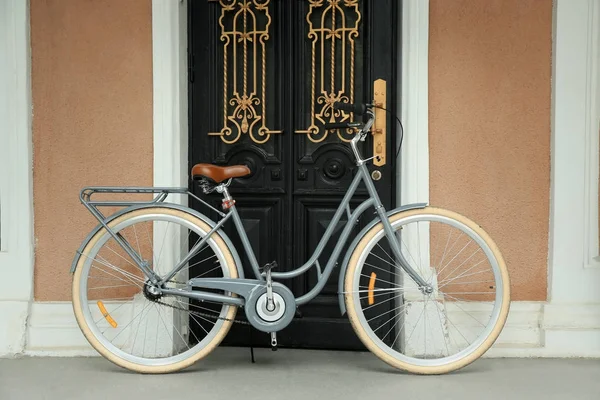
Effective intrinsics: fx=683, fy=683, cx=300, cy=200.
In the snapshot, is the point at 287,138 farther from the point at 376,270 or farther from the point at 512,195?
the point at 512,195

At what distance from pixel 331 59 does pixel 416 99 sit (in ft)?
1.82

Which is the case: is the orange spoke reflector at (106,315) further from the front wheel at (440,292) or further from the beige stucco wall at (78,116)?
the front wheel at (440,292)

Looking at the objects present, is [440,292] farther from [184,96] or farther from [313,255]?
[184,96]

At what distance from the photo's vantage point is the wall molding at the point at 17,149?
12.9 feet

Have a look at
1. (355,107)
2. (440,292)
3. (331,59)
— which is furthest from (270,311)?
(331,59)

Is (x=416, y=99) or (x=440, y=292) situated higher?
(x=416, y=99)

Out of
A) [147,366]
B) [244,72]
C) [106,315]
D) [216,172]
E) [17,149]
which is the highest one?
[244,72]

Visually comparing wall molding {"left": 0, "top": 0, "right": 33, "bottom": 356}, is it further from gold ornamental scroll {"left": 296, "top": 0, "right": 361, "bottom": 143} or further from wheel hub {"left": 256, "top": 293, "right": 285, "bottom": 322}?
gold ornamental scroll {"left": 296, "top": 0, "right": 361, "bottom": 143}

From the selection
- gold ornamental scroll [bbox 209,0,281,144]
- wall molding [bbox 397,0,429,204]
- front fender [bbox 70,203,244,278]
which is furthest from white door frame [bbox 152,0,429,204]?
front fender [bbox 70,203,244,278]

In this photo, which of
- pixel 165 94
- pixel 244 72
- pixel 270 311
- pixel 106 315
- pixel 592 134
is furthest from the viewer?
pixel 244 72

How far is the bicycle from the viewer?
11.3 feet

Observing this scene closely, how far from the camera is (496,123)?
150 inches

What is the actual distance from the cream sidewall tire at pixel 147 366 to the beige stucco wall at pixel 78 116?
43 centimetres

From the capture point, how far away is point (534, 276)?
3.83 metres
